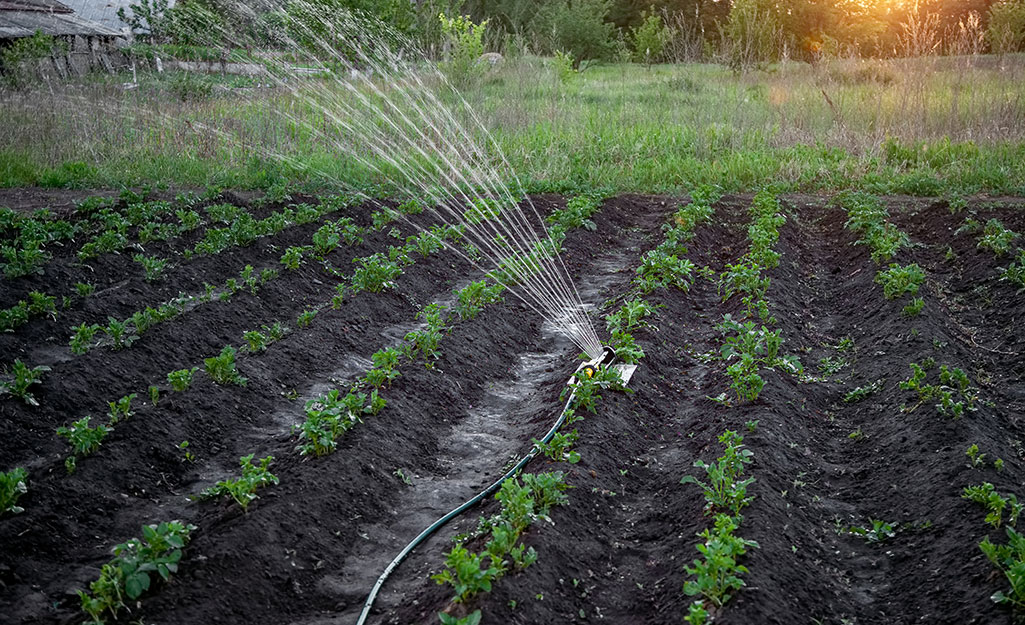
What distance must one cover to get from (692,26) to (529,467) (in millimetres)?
27804

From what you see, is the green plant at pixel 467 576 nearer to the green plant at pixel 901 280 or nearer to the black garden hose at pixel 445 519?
the black garden hose at pixel 445 519

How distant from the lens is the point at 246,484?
13.6 ft

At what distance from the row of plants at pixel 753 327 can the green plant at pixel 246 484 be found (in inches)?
113

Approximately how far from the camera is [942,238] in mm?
9500

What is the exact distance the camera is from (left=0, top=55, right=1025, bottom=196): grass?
491 inches

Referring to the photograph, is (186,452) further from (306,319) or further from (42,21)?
(42,21)

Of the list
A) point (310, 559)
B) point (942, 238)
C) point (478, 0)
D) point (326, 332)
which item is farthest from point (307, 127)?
point (478, 0)

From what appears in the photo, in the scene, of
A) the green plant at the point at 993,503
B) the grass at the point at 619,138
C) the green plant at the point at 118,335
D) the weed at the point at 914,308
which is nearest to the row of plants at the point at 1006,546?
the green plant at the point at 993,503

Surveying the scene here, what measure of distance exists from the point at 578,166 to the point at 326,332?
7.50 m

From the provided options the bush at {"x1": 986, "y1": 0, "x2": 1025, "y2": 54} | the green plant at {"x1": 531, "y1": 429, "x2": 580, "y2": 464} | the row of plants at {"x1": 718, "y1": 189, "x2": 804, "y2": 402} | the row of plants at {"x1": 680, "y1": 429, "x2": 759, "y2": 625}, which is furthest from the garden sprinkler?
the bush at {"x1": 986, "y1": 0, "x2": 1025, "y2": 54}

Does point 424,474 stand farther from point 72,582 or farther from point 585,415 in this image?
point 72,582

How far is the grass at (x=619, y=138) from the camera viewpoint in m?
12.5

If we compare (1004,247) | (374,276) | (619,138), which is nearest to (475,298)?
(374,276)

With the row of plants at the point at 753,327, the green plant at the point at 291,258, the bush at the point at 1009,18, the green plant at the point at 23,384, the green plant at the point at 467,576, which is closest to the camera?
the green plant at the point at 467,576
